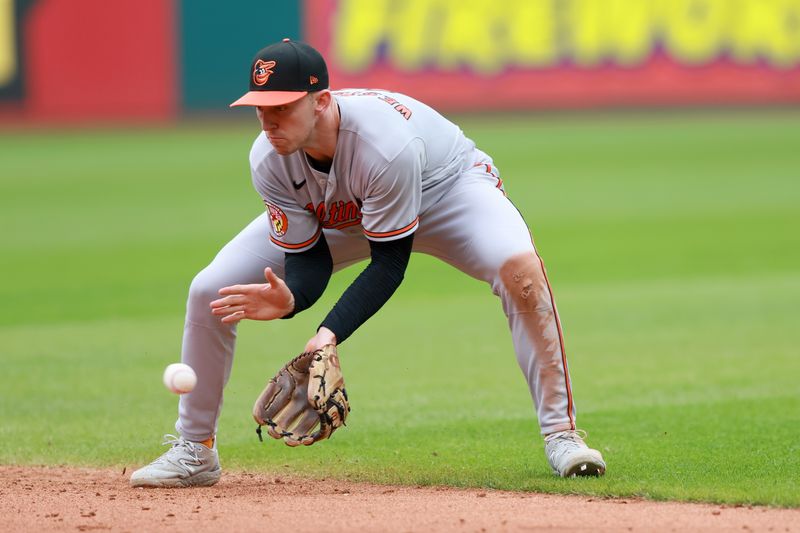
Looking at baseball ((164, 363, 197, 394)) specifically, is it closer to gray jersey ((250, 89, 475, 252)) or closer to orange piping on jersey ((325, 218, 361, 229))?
gray jersey ((250, 89, 475, 252))

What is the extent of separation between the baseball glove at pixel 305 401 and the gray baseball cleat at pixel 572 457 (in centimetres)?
90

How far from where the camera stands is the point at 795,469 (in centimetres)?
508

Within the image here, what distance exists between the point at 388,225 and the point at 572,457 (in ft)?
3.90

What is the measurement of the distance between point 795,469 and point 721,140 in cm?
1849

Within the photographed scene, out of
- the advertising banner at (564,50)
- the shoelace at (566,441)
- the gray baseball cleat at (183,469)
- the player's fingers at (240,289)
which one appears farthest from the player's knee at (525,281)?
the advertising banner at (564,50)

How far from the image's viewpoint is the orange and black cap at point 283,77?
15.3ft

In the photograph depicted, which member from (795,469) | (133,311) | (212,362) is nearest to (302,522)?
(212,362)

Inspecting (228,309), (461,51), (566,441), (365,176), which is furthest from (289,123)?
(461,51)

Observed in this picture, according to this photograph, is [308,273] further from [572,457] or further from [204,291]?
[572,457]

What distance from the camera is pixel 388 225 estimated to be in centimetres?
489

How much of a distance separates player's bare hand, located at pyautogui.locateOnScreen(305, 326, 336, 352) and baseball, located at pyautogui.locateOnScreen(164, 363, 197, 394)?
475 millimetres

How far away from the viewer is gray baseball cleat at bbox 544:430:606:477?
195 inches

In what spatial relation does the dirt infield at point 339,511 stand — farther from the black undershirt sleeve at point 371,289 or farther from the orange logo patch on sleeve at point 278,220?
the orange logo patch on sleeve at point 278,220

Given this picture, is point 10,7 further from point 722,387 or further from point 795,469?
point 795,469
